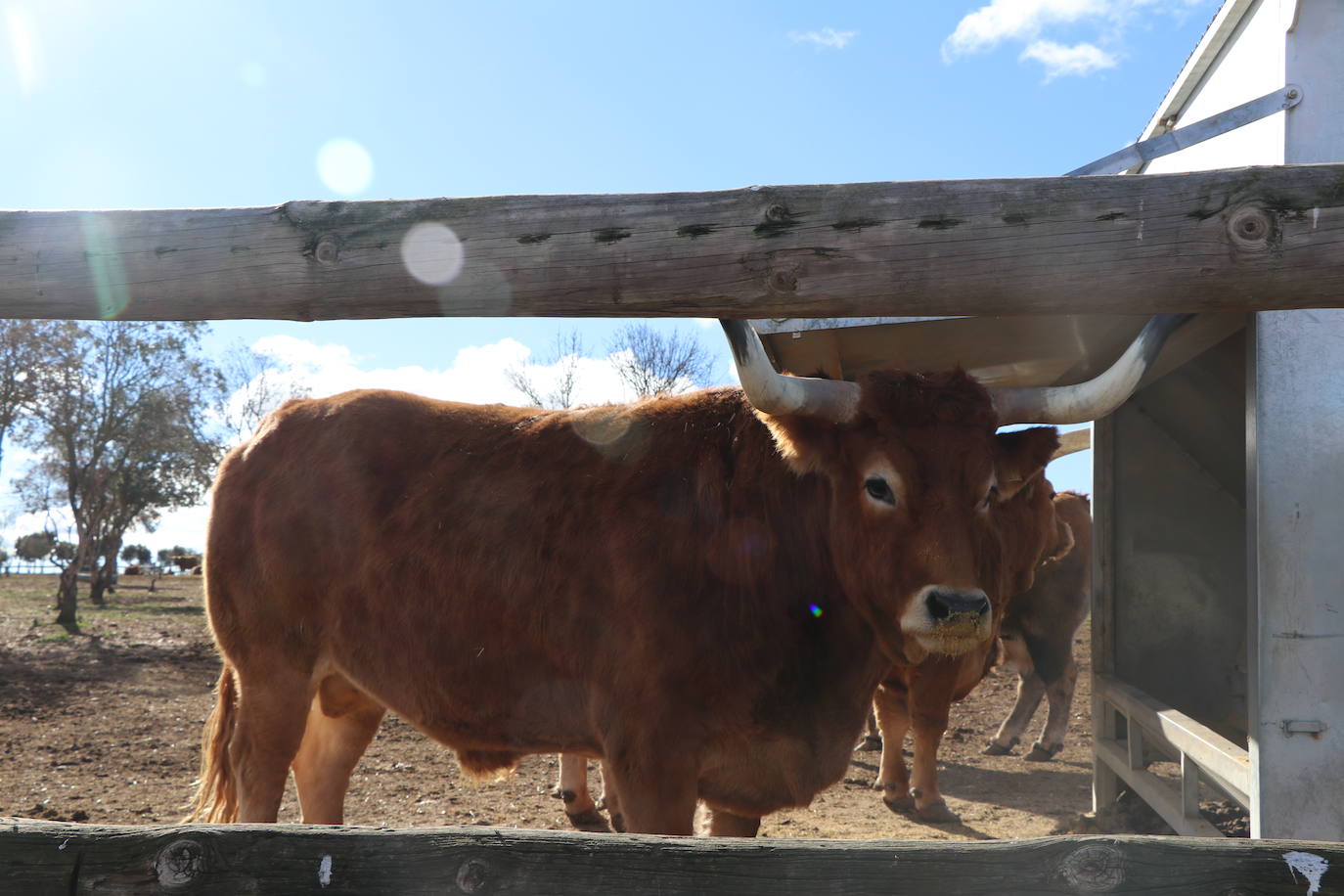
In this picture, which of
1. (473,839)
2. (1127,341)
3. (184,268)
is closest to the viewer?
(473,839)

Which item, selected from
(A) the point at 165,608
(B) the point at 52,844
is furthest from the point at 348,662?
(A) the point at 165,608

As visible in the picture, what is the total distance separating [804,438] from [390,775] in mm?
5689

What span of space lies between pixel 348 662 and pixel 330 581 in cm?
38

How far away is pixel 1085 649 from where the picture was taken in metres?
15.7

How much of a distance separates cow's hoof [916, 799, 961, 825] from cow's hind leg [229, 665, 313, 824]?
439 centimetres

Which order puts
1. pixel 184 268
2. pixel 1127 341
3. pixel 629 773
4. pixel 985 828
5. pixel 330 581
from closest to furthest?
pixel 184 268
pixel 629 773
pixel 330 581
pixel 1127 341
pixel 985 828

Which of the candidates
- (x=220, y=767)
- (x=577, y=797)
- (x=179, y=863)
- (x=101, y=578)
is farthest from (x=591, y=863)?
(x=101, y=578)

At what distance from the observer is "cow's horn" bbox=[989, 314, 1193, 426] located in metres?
3.45

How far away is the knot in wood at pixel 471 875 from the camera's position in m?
1.81

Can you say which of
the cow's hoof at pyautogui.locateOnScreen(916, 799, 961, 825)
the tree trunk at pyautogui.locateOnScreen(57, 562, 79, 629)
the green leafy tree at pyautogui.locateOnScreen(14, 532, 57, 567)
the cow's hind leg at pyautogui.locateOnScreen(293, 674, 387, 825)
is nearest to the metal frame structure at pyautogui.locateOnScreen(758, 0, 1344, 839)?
the cow's hoof at pyautogui.locateOnScreen(916, 799, 961, 825)

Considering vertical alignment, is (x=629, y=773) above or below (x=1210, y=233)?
below

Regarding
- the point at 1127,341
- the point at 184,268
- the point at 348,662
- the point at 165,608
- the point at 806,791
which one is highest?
the point at 1127,341

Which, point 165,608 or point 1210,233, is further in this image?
point 165,608

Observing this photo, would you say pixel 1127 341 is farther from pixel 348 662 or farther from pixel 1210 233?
pixel 348 662
